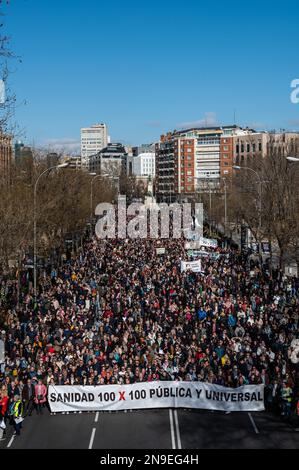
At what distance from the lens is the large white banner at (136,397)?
18.7 meters

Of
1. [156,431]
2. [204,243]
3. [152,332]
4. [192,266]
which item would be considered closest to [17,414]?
[156,431]

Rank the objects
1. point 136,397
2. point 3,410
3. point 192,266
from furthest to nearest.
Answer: point 192,266, point 136,397, point 3,410

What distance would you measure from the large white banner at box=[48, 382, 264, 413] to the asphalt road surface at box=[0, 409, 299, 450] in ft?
0.72

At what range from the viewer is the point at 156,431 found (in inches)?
668

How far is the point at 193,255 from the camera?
129ft

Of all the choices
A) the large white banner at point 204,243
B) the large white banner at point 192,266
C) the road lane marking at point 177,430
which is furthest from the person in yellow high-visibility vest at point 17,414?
the large white banner at point 204,243

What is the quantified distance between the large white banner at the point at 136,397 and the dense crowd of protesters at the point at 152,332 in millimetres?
416

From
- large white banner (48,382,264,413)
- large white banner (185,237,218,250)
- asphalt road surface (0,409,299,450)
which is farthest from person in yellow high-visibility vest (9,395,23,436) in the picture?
large white banner (185,237,218,250)

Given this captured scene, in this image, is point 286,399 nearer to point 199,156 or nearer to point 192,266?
point 192,266

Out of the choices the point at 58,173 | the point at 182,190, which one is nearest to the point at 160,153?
the point at 182,190

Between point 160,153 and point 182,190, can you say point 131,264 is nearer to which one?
point 182,190

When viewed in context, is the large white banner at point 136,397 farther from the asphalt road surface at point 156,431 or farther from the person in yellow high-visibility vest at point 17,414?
the person in yellow high-visibility vest at point 17,414

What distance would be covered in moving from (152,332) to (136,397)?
17.5 ft

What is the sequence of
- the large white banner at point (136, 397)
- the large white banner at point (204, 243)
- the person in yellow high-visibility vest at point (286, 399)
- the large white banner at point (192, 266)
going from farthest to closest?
the large white banner at point (204, 243)
the large white banner at point (192, 266)
the large white banner at point (136, 397)
the person in yellow high-visibility vest at point (286, 399)
